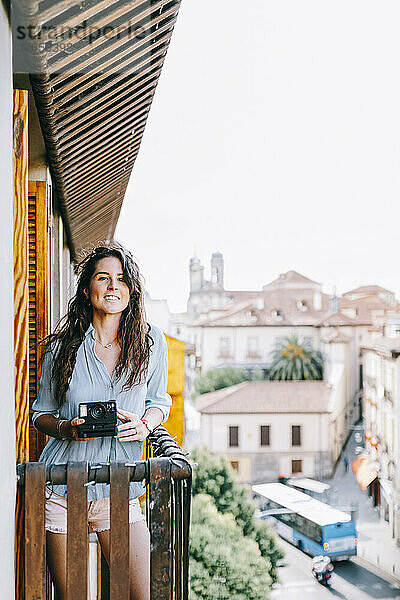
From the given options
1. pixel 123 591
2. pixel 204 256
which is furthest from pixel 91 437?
pixel 204 256

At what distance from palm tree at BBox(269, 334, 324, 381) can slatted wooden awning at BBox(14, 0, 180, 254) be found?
457 inches

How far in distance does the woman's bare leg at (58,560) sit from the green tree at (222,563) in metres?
7.12

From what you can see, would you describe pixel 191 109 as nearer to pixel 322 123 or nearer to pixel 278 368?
pixel 322 123

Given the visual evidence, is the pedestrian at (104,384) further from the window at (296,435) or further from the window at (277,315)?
the window at (277,315)

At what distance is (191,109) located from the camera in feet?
57.3

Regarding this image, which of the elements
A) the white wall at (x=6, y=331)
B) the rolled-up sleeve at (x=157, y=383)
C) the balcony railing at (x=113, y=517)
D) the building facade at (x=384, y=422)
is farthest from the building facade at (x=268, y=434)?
the white wall at (x=6, y=331)

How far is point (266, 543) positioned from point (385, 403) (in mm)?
→ 2890

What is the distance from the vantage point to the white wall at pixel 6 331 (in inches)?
28.6

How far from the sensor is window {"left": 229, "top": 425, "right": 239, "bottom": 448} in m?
11.9

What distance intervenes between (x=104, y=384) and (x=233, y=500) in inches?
342

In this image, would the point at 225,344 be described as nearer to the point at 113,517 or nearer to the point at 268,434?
the point at 268,434

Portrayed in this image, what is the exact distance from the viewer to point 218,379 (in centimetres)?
1348

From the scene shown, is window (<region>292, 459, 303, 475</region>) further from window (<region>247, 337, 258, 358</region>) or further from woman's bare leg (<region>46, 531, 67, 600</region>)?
woman's bare leg (<region>46, 531, 67, 600</region>)

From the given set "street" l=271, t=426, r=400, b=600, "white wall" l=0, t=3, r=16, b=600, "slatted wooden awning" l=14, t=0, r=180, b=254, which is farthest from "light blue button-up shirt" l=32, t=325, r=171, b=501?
"street" l=271, t=426, r=400, b=600
